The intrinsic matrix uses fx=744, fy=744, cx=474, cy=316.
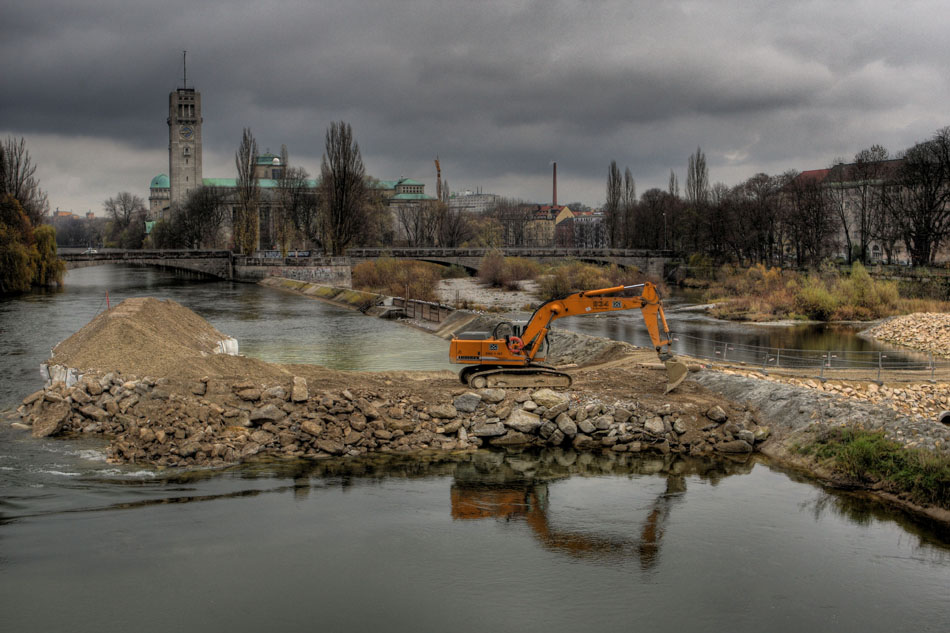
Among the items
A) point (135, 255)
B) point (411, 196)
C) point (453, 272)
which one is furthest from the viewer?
point (411, 196)

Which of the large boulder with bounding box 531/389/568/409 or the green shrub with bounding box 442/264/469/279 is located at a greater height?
the green shrub with bounding box 442/264/469/279

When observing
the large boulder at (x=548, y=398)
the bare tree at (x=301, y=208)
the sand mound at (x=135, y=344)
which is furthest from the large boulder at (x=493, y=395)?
the bare tree at (x=301, y=208)

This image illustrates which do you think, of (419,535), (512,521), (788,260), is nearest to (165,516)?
(419,535)

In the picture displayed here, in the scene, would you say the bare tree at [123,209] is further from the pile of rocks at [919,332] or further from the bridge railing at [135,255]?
the pile of rocks at [919,332]

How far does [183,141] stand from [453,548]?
492 ft

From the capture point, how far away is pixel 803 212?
2692 inches

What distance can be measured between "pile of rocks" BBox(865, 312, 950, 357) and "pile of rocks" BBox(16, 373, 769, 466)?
17.3m

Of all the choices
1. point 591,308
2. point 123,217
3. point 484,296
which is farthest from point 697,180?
point 123,217

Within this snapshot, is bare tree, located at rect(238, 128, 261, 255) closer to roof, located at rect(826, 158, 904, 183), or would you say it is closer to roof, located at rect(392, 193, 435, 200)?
roof, located at rect(826, 158, 904, 183)

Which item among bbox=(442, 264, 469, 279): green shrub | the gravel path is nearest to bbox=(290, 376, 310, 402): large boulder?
the gravel path

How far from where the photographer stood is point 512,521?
14.2 m

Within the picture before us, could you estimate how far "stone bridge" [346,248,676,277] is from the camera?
82500mm

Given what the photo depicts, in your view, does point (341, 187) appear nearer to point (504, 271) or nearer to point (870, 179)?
point (504, 271)

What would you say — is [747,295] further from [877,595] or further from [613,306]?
[877,595]
